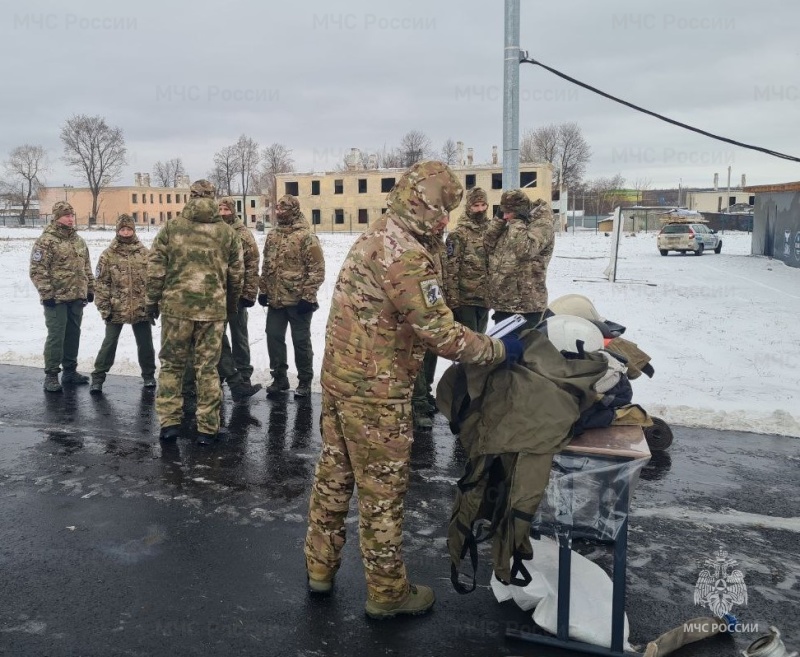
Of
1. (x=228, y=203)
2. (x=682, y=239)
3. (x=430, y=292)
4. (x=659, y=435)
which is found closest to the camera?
(x=430, y=292)

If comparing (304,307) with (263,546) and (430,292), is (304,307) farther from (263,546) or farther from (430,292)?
(430,292)

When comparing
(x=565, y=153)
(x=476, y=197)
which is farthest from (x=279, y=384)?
(x=565, y=153)

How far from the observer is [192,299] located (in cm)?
606

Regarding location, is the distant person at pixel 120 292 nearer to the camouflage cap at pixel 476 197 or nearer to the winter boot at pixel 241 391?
the winter boot at pixel 241 391

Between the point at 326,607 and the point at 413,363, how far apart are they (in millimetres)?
1326

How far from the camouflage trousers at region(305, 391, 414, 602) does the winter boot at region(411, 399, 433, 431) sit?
10.0 ft

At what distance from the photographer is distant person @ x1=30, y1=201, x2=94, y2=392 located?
25.8 ft

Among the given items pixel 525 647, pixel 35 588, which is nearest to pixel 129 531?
pixel 35 588

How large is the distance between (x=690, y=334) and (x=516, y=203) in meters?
5.66

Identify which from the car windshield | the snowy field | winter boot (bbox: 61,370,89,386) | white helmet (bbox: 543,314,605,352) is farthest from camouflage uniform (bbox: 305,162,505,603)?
the car windshield

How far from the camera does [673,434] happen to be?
641 cm

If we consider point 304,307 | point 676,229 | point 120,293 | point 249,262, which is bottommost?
point 304,307

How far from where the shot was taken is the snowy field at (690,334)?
7.35 metres

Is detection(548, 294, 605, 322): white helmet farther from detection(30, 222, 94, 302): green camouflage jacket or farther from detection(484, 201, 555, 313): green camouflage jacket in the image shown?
detection(30, 222, 94, 302): green camouflage jacket
